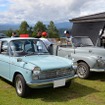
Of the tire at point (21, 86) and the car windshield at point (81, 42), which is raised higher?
the car windshield at point (81, 42)

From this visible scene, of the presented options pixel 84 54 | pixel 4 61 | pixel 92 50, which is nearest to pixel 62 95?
pixel 4 61

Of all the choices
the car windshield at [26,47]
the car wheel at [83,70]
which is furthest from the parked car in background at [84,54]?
the car windshield at [26,47]

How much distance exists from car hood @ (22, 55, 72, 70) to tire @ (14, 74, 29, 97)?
0.50 metres

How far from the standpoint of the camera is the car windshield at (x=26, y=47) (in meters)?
6.55

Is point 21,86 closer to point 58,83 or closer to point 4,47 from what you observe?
point 58,83

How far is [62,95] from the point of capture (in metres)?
6.14

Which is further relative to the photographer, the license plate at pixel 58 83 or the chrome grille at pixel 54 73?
the license plate at pixel 58 83

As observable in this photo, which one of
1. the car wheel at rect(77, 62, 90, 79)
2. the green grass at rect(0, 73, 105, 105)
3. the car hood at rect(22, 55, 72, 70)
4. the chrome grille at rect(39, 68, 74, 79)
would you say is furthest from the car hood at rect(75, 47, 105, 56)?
the chrome grille at rect(39, 68, 74, 79)

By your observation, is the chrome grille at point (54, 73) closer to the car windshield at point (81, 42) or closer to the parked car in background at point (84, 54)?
the parked car in background at point (84, 54)

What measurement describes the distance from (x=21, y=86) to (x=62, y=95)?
1.19 m

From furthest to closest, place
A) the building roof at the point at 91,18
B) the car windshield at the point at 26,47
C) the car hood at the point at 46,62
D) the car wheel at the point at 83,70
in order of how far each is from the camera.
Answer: the building roof at the point at 91,18 → the car wheel at the point at 83,70 → the car windshield at the point at 26,47 → the car hood at the point at 46,62

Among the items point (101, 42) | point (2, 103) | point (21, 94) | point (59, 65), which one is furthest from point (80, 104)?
point (101, 42)

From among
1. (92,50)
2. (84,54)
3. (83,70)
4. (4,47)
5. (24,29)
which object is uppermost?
(24,29)

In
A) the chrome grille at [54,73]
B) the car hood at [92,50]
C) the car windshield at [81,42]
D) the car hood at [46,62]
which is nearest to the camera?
the chrome grille at [54,73]
